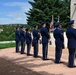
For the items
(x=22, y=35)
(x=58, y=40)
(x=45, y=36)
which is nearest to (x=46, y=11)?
(x=22, y=35)

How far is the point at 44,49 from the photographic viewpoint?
1697 cm

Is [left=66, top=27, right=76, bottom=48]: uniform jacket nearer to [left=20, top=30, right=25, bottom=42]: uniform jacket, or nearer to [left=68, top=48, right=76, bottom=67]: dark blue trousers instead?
[left=68, top=48, right=76, bottom=67]: dark blue trousers

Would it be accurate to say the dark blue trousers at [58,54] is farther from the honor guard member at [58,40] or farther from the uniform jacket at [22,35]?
the uniform jacket at [22,35]

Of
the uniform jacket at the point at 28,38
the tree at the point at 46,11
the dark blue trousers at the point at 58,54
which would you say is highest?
the tree at the point at 46,11

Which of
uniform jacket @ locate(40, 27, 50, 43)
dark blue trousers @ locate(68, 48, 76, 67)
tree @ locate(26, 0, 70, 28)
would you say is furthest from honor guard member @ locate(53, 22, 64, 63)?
tree @ locate(26, 0, 70, 28)

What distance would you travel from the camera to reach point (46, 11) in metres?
52.1

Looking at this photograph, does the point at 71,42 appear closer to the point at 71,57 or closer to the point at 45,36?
the point at 71,57

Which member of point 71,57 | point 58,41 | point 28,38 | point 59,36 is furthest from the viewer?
point 28,38

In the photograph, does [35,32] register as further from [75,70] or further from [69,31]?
[75,70]

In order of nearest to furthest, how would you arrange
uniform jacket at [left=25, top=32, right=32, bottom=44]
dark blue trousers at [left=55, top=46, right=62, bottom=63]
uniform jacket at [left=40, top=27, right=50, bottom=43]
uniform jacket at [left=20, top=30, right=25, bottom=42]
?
1. dark blue trousers at [left=55, top=46, right=62, bottom=63]
2. uniform jacket at [left=40, top=27, right=50, bottom=43]
3. uniform jacket at [left=25, top=32, right=32, bottom=44]
4. uniform jacket at [left=20, top=30, right=25, bottom=42]

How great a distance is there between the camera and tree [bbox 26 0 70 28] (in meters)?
52.1

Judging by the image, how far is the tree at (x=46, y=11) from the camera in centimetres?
5206

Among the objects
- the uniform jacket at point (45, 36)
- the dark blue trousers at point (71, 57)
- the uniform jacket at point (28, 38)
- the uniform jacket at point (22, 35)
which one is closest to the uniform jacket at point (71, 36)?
the dark blue trousers at point (71, 57)

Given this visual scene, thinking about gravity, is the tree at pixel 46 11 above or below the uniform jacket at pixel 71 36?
above
